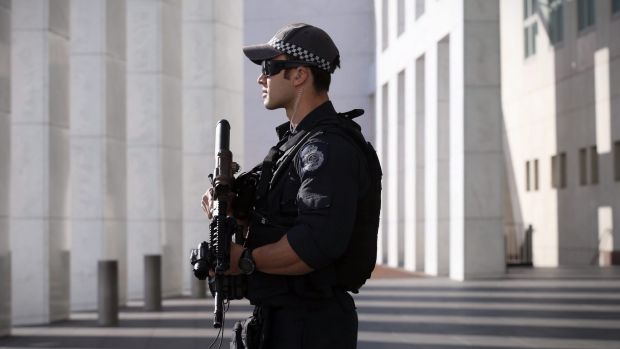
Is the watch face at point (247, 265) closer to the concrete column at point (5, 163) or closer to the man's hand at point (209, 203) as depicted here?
the man's hand at point (209, 203)

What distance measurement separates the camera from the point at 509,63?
4953 cm

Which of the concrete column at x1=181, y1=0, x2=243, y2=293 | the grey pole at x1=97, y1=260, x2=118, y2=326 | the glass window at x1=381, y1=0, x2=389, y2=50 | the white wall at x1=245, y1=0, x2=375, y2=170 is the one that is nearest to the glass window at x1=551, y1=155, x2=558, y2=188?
the glass window at x1=381, y1=0, x2=389, y2=50

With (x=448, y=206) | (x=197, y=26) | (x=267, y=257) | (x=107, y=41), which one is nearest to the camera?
(x=267, y=257)

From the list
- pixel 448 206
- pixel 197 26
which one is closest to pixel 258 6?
pixel 448 206

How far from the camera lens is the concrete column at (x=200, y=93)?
27391 mm

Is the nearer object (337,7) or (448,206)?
(448,206)

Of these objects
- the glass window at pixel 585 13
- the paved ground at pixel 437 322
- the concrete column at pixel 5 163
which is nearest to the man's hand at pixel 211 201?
the paved ground at pixel 437 322

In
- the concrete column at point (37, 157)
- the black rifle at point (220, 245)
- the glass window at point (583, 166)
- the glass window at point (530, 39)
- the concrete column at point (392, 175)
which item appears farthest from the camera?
the glass window at point (530, 39)

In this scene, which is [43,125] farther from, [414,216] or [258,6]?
[258,6]

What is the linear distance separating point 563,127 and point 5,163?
30943 mm

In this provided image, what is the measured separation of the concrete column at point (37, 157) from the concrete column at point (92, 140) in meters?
2.70

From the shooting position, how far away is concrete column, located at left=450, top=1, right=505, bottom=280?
30.6m

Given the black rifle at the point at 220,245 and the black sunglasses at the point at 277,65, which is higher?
the black sunglasses at the point at 277,65

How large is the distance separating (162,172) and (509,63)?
2730 cm
